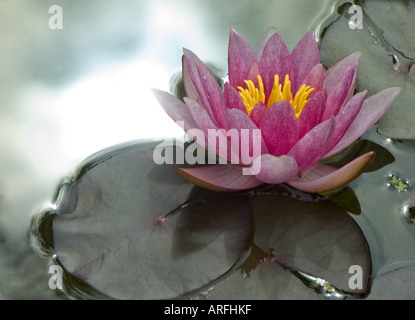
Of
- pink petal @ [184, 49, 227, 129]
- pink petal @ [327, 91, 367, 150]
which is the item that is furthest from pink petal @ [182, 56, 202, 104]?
pink petal @ [327, 91, 367, 150]

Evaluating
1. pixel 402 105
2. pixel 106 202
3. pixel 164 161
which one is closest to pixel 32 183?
pixel 106 202

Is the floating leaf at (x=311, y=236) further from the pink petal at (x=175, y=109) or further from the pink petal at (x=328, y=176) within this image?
the pink petal at (x=175, y=109)

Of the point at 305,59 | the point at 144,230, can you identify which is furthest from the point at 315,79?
the point at 144,230

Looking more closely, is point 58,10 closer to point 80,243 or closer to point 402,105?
point 80,243

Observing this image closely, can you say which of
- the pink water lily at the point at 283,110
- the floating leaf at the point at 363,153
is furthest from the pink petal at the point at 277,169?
the floating leaf at the point at 363,153

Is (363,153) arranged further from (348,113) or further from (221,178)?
(221,178)

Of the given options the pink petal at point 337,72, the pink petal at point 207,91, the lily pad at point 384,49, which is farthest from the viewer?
the lily pad at point 384,49
